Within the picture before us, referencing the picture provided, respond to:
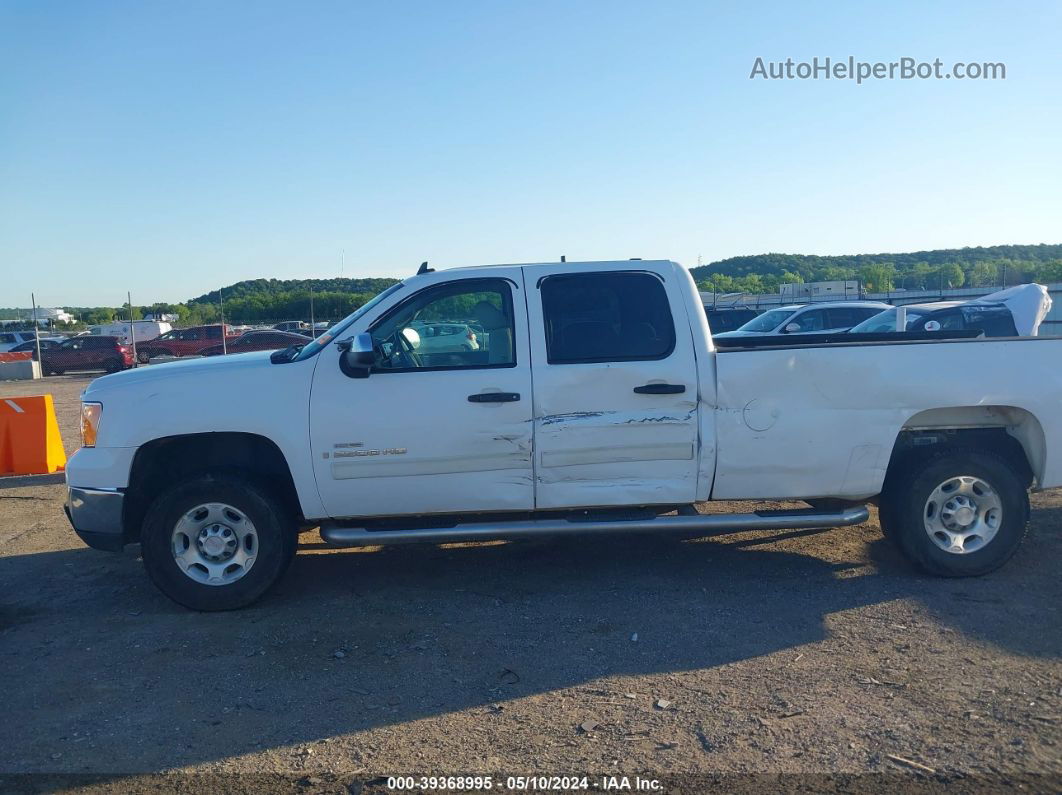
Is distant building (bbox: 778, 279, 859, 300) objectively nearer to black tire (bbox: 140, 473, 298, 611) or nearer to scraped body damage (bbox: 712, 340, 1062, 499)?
scraped body damage (bbox: 712, 340, 1062, 499)

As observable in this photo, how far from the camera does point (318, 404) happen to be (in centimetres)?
525

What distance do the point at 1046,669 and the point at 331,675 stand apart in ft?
11.7

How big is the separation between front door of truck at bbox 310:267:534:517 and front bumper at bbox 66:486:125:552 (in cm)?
125

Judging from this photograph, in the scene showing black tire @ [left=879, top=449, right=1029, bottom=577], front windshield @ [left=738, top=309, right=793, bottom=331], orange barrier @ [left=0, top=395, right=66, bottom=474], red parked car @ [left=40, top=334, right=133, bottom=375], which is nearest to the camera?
black tire @ [left=879, top=449, right=1029, bottom=577]

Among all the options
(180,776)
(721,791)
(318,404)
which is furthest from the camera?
(318,404)

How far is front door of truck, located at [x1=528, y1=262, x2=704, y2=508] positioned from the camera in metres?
5.29

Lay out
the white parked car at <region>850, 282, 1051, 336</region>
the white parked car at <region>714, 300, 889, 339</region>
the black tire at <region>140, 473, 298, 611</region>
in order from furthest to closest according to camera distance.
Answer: the white parked car at <region>714, 300, 889, 339</region>
the white parked car at <region>850, 282, 1051, 336</region>
the black tire at <region>140, 473, 298, 611</region>

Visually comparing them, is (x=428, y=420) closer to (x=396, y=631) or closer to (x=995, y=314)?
(x=396, y=631)

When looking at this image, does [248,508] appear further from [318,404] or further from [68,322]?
[68,322]

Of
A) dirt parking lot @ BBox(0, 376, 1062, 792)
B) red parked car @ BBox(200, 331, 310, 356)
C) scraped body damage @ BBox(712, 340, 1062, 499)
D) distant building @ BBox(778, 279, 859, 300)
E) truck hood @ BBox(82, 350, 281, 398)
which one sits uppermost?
distant building @ BBox(778, 279, 859, 300)

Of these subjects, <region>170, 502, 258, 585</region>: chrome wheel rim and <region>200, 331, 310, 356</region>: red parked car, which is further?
<region>200, 331, 310, 356</region>: red parked car

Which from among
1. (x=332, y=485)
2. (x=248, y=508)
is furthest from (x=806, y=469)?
(x=248, y=508)

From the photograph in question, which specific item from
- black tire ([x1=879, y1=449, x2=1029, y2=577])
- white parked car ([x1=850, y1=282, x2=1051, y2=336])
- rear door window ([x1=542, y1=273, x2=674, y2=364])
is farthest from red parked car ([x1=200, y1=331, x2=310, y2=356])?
black tire ([x1=879, y1=449, x2=1029, y2=577])

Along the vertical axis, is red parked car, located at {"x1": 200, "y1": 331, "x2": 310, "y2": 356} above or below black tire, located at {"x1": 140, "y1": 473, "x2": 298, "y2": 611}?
above
